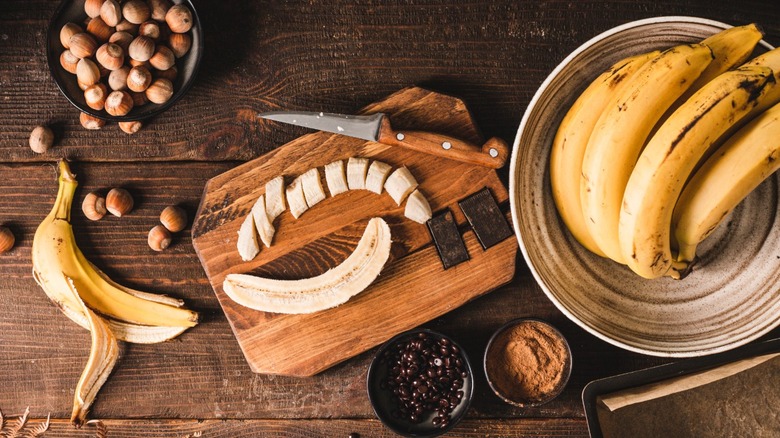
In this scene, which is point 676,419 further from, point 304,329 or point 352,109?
point 352,109

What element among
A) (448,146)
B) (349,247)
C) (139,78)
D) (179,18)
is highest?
(179,18)

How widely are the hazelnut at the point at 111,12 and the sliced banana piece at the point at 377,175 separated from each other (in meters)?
0.73

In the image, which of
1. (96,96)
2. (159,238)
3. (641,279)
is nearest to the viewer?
(641,279)

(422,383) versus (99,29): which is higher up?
(99,29)

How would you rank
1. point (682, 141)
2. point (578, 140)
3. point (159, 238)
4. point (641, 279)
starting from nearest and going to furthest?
point (682, 141) → point (578, 140) → point (641, 279) → point (159, 238)

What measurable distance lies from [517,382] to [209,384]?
2.77 ft

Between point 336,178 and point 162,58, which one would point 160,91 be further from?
point 336,178

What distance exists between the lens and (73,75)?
1.49 m

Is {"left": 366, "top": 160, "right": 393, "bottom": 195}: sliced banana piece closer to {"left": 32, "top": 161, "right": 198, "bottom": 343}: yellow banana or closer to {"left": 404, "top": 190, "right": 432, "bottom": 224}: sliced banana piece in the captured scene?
{"left": 404, "top": 190, "right": 432, "bottom": 224}: sliced banana piece

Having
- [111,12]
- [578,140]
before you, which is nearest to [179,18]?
[111,12]

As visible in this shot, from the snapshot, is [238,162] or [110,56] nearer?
→ [110,56]

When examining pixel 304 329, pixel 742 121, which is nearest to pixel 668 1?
pixel 742 121

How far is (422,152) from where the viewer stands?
1.50 m

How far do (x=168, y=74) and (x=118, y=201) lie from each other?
37cm
